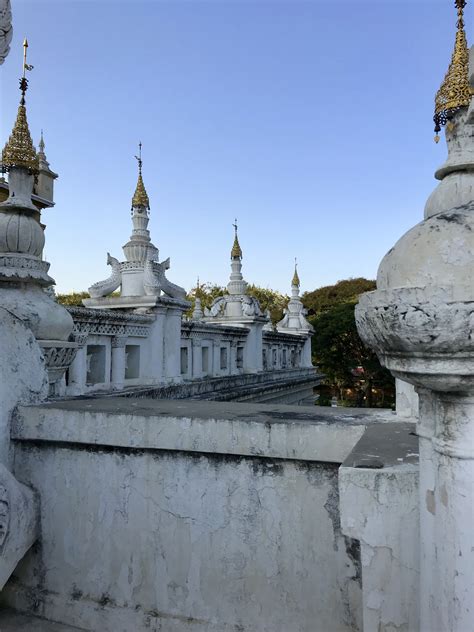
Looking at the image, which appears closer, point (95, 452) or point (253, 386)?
point (95, 452)

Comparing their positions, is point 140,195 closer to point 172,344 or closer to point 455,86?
point 172,344

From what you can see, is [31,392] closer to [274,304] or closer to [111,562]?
[111,562]

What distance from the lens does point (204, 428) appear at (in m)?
2.84

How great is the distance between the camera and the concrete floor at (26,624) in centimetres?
299

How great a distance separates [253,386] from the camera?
517 inches

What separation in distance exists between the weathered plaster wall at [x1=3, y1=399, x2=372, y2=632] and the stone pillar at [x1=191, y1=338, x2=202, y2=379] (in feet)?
24.0

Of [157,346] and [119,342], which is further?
[157,346]

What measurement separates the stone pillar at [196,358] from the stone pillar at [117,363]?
2955mm

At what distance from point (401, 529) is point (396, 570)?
7.0 inches

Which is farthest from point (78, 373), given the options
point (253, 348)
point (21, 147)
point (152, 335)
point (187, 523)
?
point (253, 348)

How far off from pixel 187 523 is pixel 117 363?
515cm

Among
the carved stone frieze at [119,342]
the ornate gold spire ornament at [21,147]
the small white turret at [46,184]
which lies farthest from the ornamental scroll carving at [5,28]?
the small white turret at [46,184]

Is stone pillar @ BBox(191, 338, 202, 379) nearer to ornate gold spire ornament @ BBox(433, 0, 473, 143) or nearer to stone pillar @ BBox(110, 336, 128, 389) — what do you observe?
stone pillar @ BBox(110, 336, 128, 389)

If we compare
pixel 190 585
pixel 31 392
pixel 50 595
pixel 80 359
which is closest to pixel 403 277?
pixel 190 585
